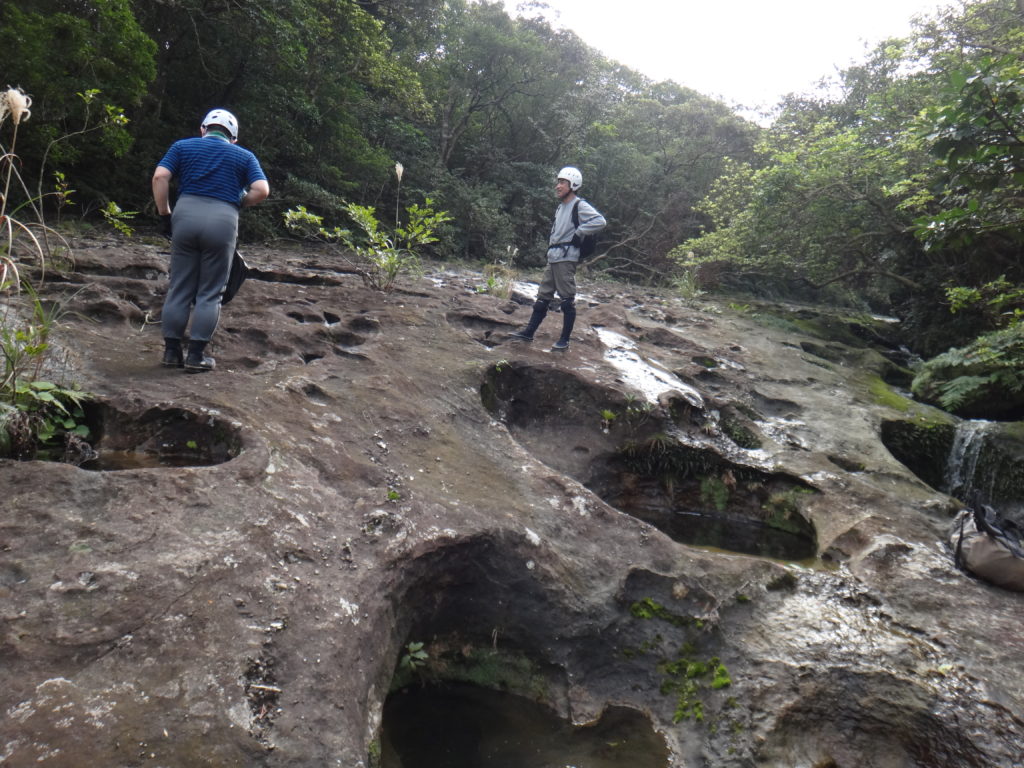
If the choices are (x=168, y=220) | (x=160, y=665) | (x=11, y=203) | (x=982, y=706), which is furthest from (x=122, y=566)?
(x=11, y=203)

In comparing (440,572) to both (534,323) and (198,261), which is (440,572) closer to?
(198,261)

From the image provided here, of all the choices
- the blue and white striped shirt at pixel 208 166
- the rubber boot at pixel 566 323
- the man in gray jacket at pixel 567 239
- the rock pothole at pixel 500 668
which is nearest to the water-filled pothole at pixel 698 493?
the rubber boot at pixel 566 323

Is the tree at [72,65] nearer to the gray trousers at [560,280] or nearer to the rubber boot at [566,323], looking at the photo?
the gray trousers at [560,280]

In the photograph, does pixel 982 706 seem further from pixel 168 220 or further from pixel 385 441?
pixel 168 220

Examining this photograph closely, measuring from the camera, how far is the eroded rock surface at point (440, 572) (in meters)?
1.99

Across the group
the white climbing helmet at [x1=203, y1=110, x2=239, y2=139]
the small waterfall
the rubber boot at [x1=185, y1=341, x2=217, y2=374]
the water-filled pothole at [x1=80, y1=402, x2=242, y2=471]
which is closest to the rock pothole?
the water-filled pothole at [x1=80, y1=402, x2=242, y2=471]

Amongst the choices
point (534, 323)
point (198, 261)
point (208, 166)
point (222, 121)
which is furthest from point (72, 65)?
point (534, 323)

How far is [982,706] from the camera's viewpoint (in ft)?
9.15

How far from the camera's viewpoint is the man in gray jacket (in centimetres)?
620

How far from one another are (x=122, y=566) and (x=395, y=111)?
18.0 metres

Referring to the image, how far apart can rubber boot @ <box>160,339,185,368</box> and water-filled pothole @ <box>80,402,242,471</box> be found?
80cm

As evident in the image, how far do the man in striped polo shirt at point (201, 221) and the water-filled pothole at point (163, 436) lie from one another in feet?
2.68

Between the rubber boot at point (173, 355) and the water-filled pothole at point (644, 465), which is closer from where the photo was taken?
the rubber boot at point (173, 355)

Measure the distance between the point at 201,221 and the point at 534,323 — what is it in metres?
3.60
